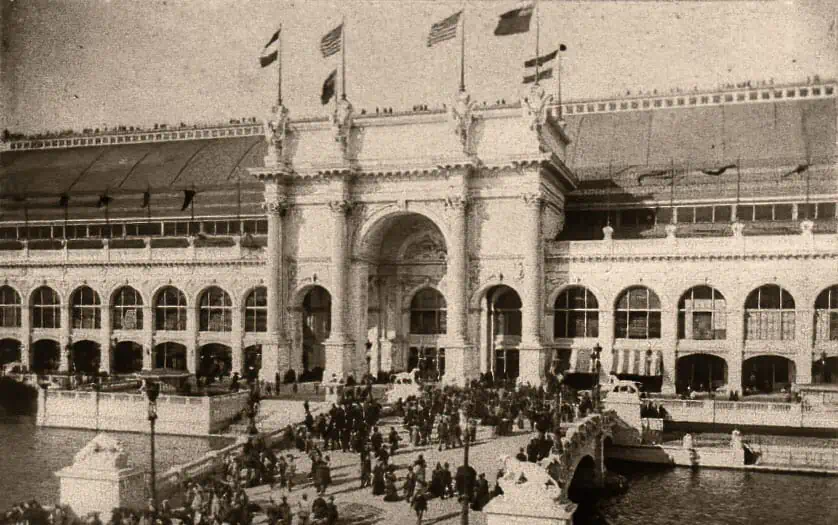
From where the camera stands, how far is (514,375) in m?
55.2

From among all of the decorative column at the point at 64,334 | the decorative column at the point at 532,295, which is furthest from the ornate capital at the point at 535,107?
the decorative column at the point at 64,334

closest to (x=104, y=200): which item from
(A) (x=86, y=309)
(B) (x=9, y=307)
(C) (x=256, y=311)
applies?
(A) (x=86, y=309)

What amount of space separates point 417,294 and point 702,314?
18254mm

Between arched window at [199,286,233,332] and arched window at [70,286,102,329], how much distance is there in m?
8.67

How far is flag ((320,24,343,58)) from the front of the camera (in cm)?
5094

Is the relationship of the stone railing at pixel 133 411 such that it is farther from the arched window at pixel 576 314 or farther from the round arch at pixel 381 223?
the arched window at pixel 576 314

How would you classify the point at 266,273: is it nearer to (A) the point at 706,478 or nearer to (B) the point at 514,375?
(B) the point at 514,375

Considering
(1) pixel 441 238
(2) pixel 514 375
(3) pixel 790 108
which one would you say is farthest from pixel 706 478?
(3) pixel 790 108

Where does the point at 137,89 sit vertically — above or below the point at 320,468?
above

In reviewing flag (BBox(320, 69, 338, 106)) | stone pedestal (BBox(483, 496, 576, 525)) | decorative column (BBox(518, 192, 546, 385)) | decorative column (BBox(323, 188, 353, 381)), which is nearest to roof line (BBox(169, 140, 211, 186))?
decorative column (BBox(323, 188, 353, 381))

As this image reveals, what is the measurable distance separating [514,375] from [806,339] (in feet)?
56.1

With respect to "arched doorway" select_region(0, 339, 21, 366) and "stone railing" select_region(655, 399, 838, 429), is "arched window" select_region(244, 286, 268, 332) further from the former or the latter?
"stone railing" select_region(655, 399, 838, 429)

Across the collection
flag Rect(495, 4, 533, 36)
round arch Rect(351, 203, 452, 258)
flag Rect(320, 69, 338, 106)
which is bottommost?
round arch Rect(351, 203, 452, 258)

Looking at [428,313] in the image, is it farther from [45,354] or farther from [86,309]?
[45,354]
